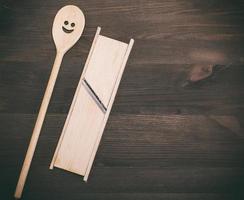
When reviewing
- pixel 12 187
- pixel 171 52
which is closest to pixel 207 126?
pixel 171 52

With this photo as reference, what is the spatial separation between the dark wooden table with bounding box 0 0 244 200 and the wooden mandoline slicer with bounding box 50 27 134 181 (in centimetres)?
3

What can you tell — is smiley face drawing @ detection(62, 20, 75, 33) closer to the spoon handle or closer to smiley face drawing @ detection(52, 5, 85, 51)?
smiley face drawing @ detection(52, 5, 85, 51)

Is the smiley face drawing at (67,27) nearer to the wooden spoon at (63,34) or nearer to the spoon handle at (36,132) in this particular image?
the wooden spoon at (63,34)

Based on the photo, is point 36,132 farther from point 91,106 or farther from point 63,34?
point 63,34

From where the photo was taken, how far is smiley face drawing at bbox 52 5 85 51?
97cm

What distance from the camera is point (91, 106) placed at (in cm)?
95

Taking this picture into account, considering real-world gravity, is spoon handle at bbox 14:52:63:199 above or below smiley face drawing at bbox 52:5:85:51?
below

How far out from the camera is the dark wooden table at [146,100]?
0.95m

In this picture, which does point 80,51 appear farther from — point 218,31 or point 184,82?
point 218,31

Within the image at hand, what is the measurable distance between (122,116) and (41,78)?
291 mm

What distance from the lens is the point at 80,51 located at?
0.99 meters

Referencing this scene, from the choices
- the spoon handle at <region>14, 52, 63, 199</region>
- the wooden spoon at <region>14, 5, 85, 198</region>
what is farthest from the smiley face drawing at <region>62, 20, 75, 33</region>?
the spoon handle at <region>14, 52, 63, 199</region>

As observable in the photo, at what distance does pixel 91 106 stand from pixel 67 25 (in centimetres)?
28

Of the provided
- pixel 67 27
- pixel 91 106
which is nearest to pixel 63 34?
pixel 67 27
